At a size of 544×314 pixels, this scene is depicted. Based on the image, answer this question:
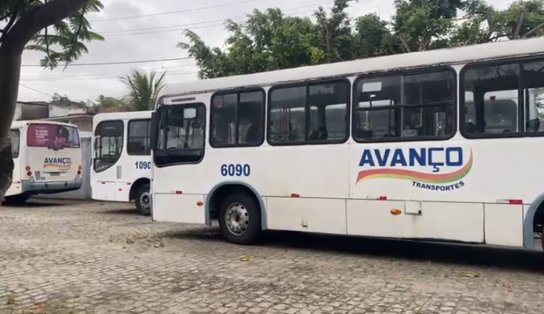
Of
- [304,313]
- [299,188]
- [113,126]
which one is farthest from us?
[113,126]

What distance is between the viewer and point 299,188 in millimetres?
8617

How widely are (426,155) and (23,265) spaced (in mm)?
5808

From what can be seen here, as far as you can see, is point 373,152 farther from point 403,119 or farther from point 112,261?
point 112,261

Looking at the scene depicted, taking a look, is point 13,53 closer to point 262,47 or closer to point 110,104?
point 262,47

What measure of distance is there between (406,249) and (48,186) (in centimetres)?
1279

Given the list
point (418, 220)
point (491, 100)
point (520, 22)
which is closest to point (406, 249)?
point (418, 220)

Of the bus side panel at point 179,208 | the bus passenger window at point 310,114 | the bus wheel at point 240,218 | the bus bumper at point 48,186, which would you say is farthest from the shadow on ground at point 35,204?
the bus passenger window at point 310,114

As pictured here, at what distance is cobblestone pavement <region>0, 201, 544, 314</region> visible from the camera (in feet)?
18.2

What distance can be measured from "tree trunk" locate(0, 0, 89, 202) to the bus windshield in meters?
14.9

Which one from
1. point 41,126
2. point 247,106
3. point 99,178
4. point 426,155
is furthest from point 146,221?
point 426,155

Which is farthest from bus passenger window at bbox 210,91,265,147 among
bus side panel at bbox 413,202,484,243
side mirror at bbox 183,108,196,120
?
bus side panel at bbox 413,202,484,243

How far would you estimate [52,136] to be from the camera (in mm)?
17688

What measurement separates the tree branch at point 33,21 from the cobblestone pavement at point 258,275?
9.90 feet

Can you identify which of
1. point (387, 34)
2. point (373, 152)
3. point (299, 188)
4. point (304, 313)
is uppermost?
point (387, 34)
